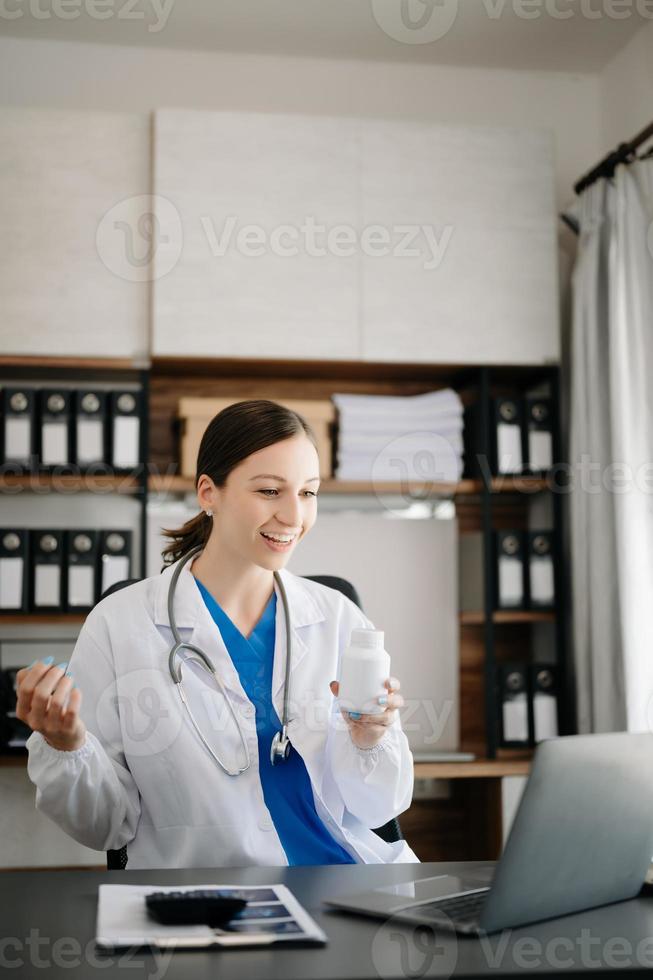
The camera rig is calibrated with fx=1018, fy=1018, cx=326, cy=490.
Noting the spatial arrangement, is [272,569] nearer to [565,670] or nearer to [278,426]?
[278,426]

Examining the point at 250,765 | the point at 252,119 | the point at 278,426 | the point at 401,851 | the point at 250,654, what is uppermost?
the point at 252,119

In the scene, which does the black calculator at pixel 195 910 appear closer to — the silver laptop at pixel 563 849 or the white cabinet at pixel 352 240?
the silver laptop at pixel 563 849

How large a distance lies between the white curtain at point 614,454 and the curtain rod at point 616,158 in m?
0.03

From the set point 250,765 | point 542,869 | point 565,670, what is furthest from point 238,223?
point 542,869

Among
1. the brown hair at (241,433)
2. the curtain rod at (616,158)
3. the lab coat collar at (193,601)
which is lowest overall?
the lab coat collar at (193,601)

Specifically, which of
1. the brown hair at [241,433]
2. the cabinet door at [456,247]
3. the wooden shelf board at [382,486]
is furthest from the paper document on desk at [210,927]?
the cabinet door at [456,247]

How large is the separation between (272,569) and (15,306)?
4.97ft

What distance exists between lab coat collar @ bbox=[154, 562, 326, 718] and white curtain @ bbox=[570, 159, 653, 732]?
130cm

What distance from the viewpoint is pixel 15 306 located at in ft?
9.23

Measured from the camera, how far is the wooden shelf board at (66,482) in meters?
2.78

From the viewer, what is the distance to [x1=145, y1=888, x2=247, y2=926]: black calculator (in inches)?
37.8

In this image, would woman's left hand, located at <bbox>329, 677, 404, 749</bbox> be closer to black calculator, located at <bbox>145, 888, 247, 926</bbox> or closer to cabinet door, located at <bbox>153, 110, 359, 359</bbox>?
black calculator, located at <bbox>145, 888, 247, 926</bbox>

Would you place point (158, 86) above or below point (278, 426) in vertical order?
above

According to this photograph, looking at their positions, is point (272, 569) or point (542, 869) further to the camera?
point (272, 569)
